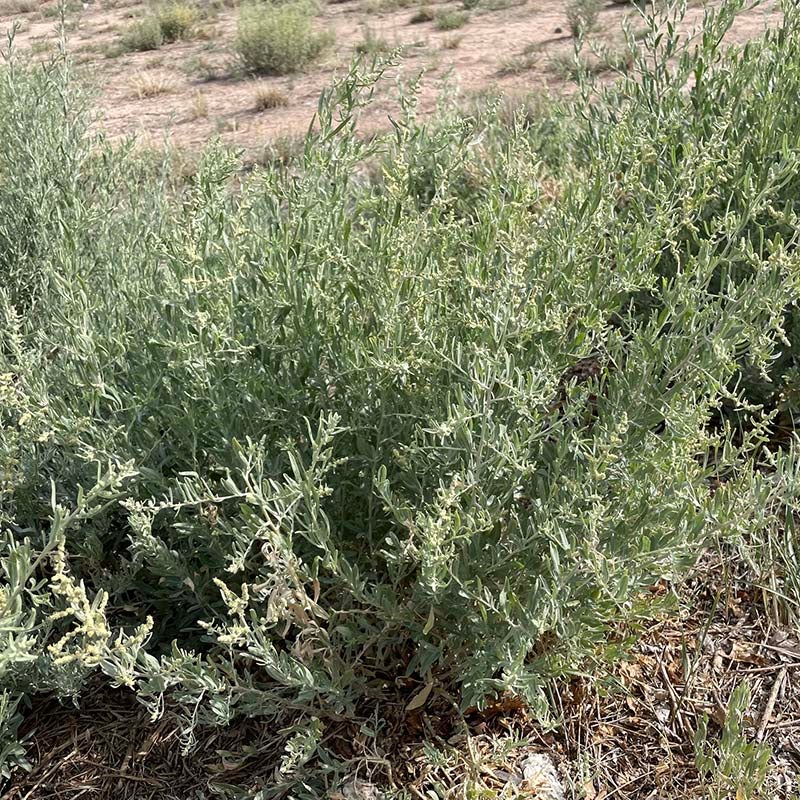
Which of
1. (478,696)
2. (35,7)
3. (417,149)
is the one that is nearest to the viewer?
(478,696)

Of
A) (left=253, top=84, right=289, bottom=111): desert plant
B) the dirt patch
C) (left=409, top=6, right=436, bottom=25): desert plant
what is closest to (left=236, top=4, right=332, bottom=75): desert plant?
(left=253, top=84, right=289, bottom=111): desert plant

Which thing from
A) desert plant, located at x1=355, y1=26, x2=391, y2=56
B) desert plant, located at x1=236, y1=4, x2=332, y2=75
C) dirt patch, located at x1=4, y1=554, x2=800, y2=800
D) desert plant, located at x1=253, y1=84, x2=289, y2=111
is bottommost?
dirt patch, located at x1=4, y1=554, x2=800, y2=800

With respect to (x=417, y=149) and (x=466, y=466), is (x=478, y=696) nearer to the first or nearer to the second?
(x=466, y=466)

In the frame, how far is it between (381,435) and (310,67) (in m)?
9.53

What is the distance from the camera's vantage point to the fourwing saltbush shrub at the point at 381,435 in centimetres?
170

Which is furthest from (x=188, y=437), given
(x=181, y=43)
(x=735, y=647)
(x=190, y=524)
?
(x=181, y=43)

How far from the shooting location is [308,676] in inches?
67.5

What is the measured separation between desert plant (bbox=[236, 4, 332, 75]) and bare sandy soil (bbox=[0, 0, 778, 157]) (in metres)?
0.17

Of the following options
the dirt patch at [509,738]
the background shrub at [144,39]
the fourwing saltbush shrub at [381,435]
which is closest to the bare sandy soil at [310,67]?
the background shrub at [144,39]

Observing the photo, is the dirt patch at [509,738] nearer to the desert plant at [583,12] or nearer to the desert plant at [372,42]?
the desert plant at [583,12]

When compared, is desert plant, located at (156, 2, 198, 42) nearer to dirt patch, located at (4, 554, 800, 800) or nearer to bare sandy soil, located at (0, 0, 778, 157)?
bare sandy soil, located at (0, 0, 778, 157)

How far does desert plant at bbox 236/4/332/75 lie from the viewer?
33.6 ft

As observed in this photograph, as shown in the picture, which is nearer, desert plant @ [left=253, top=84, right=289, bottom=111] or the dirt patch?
the dirt patch

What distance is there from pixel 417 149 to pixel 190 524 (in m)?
1.13
